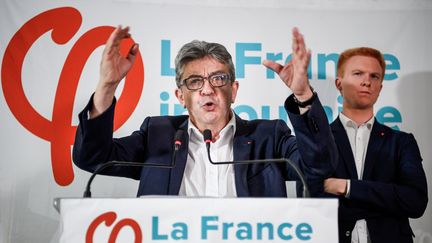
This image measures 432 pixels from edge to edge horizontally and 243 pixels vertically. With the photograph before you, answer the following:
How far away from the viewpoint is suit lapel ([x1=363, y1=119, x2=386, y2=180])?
2.59 m

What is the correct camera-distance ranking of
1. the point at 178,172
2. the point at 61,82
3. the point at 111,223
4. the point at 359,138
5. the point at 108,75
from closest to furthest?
the point at 111,223 < the point at 108,75 < the point at 178,172 < the point at 359,138 < the point at 61,82

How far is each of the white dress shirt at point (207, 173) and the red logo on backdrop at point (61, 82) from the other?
702 millimetres

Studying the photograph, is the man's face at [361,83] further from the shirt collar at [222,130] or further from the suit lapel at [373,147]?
the shirt collar at [222,130]

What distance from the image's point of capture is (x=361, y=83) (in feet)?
9.32

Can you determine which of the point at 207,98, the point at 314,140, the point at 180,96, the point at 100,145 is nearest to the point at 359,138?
the point at 314,140

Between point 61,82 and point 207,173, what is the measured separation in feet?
3.88

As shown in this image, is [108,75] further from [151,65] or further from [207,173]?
[151,65]

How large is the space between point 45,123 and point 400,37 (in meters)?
2.29

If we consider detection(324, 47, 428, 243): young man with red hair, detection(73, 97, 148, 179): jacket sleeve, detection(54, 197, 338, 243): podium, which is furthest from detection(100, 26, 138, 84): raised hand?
detection(324, 47, 428, 243): young man with red hair

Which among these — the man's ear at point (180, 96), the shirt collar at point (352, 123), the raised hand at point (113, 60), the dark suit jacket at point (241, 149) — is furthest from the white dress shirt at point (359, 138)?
the raised hand at point (113, 60)

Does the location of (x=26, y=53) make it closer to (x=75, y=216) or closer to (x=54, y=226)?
(x=54, y=226)

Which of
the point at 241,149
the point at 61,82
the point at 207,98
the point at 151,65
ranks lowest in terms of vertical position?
the point at 241,149

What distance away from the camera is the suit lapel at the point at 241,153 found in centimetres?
217

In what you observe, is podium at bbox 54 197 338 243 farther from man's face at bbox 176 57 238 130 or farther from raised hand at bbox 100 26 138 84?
man's face at bbox 176 57 238 130
